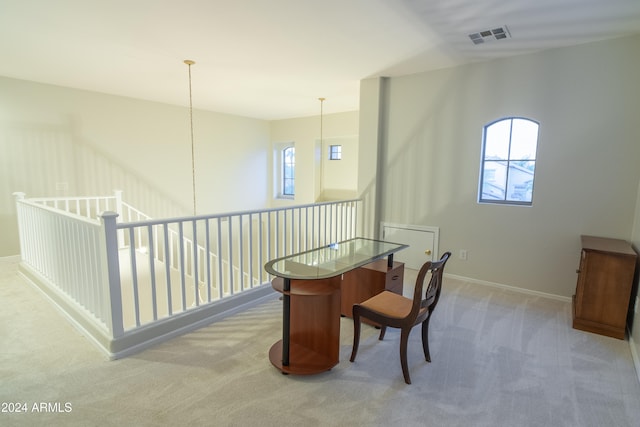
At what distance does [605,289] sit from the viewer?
8.77ft

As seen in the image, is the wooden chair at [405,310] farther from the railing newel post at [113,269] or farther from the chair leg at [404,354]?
the railing newel post at [113,269]

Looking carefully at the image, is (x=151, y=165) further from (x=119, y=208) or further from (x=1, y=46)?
(x=1, y=46)

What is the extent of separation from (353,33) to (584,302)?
318 cm

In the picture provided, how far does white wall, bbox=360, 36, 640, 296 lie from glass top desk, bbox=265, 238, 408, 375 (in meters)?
2.14

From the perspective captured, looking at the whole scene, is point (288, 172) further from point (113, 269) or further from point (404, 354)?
point (404, 354)

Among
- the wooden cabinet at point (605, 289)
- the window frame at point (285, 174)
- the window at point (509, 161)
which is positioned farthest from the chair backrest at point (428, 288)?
the window frame at point (285, 174)

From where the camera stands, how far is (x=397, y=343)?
2555 millimetres

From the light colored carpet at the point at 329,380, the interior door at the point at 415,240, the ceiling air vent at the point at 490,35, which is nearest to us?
the light colored carpet at the point at 329,380

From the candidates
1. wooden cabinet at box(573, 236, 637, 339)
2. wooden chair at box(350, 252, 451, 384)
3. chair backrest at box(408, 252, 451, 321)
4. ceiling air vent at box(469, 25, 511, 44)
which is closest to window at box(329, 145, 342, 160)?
ceiling air vent at box(469, 25, 511, 44)

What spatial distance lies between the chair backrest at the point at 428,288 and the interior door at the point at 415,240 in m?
2.15

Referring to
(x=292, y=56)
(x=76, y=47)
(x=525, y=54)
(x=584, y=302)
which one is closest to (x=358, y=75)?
(x=292, y=56)

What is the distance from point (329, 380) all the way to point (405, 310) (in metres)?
0.68

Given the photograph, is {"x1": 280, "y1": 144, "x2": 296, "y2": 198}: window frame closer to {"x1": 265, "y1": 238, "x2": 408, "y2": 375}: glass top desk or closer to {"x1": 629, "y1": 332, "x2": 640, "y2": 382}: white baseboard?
{"x1": 265, "y1": 238, "x2": 408, "y2": 375}: glass top desk

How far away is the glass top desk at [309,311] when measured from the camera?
2.09 meters
